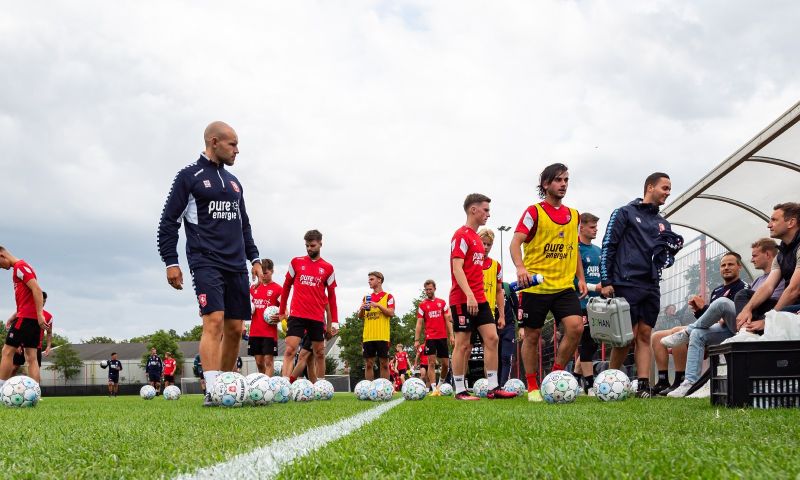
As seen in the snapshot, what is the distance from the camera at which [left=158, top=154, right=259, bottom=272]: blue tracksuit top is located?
593 cm

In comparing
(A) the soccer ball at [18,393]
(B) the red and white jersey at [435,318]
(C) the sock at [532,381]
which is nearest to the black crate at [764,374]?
(C) the sock at [532,381]

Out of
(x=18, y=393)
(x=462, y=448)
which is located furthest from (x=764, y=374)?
(x=18, y=393)

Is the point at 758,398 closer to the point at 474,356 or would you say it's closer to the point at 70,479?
the point at 70,479

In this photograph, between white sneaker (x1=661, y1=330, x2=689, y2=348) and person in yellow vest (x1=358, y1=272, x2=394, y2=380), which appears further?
person in yellow vest (x1=358, y1=272, x2=394, y2=380)

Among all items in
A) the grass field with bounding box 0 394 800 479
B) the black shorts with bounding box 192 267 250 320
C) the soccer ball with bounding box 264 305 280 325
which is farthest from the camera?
the soccer ball with bounding box 264 305 280 325

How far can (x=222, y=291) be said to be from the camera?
5941mm

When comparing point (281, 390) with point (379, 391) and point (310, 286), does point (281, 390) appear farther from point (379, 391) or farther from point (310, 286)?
point (310, 286)

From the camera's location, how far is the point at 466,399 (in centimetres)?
790

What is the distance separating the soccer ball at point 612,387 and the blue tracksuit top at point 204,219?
3.58 meters

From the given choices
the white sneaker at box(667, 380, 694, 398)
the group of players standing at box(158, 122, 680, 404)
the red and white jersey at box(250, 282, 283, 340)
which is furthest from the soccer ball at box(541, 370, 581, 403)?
the red and white jersey at box(250, 282, 283, 340)

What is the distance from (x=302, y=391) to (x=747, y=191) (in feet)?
21.9

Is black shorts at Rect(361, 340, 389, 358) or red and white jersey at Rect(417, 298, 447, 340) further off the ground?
red and white jersey at Rect(417, 298, 447, 340)

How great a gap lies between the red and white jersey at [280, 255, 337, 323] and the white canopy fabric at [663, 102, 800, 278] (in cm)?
554

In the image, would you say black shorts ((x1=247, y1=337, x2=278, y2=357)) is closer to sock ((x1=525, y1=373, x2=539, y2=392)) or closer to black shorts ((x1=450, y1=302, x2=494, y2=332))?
black shorts ((x1=450, y1=302, x2=494, y2=332))
